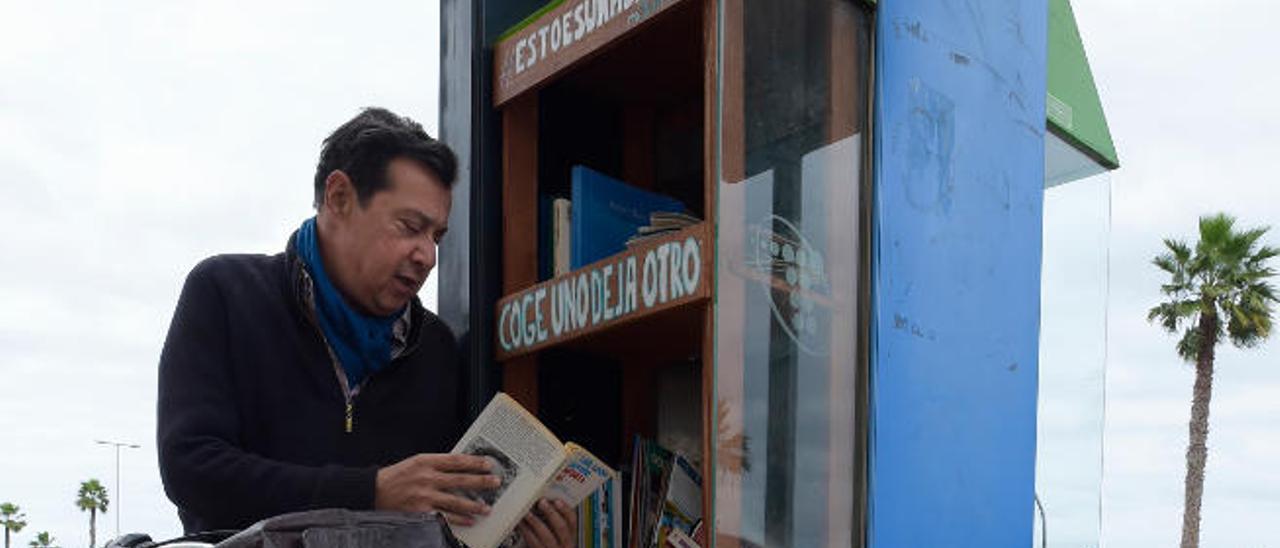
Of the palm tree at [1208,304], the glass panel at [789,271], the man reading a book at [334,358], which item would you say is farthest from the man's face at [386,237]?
the palm tree at [1208,304]

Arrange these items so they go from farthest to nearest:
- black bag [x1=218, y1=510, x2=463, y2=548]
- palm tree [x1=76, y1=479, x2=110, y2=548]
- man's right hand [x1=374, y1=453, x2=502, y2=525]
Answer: palm tree [x1=76, y1=479, x2=110, y2=548] < man's right hand [x1=374, y1=453, x2=502, y2=525] < black bag [x1=218, y1=510, x2=463, y2=548]

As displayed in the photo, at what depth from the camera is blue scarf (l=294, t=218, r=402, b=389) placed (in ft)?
6.83

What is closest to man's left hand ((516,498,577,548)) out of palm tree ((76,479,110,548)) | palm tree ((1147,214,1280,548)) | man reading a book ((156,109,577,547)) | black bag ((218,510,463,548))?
man reading a book ((156,109,577,547))

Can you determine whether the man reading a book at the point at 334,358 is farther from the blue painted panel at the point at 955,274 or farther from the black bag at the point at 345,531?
the blue painted panel at the point at 955,274

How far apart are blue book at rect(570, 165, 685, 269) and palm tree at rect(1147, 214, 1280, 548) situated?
17.7 m

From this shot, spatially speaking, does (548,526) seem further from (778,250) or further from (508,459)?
(778,250)

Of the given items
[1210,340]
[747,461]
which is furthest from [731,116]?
[1210,340]

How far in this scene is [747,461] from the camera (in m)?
2.09

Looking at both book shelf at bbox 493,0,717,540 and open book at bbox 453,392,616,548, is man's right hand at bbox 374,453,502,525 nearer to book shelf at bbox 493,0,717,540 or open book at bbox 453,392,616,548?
open book at bbox 453,392,616,548

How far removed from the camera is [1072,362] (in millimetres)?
3098

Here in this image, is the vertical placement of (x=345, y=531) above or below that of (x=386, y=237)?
below

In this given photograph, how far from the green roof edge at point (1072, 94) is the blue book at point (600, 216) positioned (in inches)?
42.6

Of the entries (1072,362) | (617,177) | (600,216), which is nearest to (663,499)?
(600,216)

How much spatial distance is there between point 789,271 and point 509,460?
615mm
